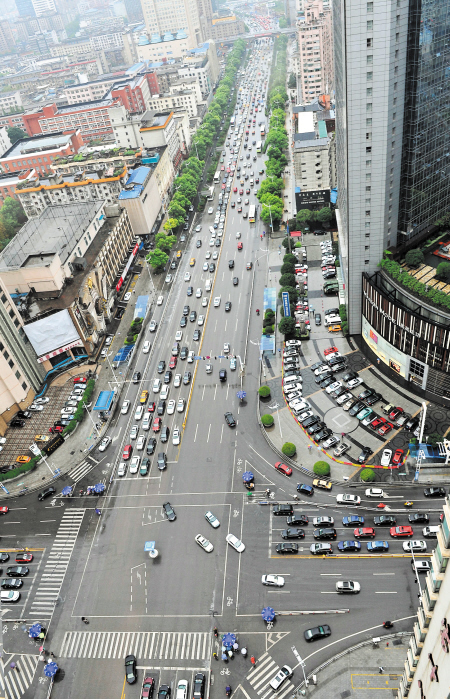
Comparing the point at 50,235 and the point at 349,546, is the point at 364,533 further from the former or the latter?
the point at 50,235

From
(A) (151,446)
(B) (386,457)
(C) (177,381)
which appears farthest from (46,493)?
(B) (386,457)

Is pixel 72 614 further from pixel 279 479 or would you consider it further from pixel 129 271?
pixel 129 271

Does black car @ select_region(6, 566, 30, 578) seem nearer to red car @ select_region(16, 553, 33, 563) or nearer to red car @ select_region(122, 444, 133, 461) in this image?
red car @ select_region(16, 553, 33, 563)

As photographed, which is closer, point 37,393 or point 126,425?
point 126,425

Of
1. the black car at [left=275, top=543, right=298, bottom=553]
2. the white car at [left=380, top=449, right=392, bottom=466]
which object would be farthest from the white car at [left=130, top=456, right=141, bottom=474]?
the white car at [left=380, top=449, right=392, bottom=466]

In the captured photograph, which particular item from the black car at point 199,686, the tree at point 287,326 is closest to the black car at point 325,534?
the black car at point 199,686

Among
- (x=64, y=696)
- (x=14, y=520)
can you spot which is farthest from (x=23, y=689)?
(x=14, y=520)
